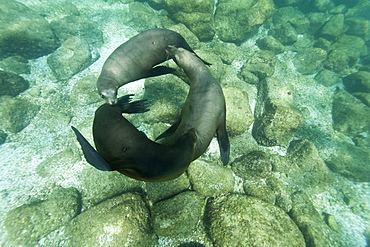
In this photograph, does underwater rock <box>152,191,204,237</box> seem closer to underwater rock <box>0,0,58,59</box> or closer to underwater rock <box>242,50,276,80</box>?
underwater rock <box>242,50,276,80</box>

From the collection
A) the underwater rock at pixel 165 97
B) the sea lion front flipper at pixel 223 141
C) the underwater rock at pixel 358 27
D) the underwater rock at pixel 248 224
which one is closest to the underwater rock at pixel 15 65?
the underwater rock at pixel 165 97

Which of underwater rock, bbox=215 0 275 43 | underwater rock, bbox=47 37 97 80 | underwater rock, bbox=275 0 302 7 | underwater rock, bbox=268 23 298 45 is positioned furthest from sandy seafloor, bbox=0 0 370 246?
underwater rock, bbox=275 0 302 7

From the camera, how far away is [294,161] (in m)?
4.41

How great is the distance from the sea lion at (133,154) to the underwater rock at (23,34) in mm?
6343

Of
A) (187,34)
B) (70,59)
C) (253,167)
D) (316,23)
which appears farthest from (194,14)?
(316,23)

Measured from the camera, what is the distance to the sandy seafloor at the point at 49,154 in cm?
362

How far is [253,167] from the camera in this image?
3867 millimetres

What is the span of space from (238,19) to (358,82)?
17.3 ft

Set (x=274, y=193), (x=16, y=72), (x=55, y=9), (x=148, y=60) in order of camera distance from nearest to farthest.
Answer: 1. (x=148, y=60)
2. (x=274, y=193)
3. (x=16, y=72)
4. (x=55, y=9)

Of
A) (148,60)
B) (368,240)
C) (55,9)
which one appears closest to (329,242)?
(368,240)

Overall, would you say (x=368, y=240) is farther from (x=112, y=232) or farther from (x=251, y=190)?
(x=112, y=232)

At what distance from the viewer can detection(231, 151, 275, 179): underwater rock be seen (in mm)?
3863

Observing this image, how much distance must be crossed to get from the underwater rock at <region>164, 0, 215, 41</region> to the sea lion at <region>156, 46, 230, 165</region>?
4.16m

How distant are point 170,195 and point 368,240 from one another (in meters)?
4.48
